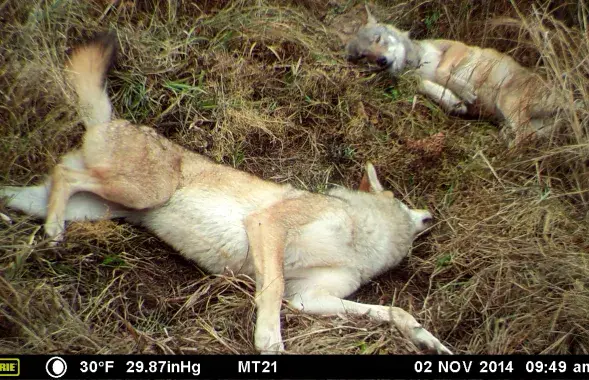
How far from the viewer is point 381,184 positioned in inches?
199

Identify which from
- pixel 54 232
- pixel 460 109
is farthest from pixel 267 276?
pixel 460 109

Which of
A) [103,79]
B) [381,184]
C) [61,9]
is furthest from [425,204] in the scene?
[61,9]

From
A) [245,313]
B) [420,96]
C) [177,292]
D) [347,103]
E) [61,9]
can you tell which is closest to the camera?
[245,313]

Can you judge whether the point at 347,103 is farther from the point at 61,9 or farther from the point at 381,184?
the point at 61,9

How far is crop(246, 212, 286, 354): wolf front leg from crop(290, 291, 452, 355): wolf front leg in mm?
381

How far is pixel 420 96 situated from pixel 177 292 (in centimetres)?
311

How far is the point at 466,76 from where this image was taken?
19.7ft

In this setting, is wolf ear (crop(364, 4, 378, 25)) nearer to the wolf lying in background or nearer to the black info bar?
the wolf lying in background

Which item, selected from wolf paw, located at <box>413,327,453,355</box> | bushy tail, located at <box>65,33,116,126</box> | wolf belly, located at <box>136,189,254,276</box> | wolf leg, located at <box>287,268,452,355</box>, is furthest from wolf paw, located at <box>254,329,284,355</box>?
bushy tail, located at <box>65,33,116,126</box>

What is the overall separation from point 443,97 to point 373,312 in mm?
2720

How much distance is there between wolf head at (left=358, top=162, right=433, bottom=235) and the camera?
4.55 m

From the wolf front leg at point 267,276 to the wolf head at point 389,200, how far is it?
969 mm

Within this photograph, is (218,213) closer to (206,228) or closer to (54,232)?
(206,228)

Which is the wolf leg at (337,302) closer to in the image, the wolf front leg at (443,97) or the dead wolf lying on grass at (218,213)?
the dead wolf lying on grass at (218,213)
